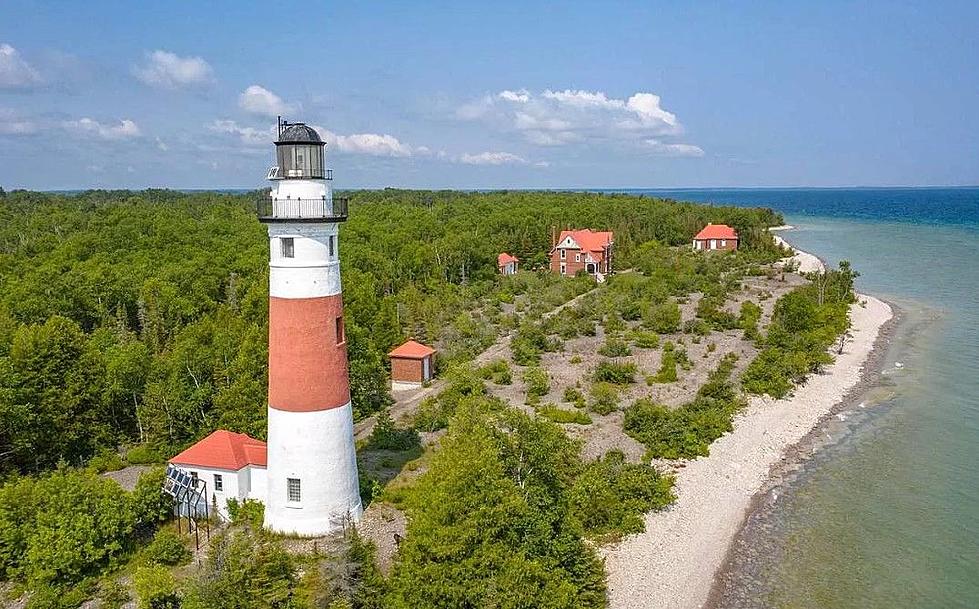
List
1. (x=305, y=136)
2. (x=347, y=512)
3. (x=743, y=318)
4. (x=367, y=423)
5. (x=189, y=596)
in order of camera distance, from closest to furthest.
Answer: (x=189, y=596) < (x=305, y=136) < (x=347, y=512) < (x=367, y=423) < (x=743, y=318)

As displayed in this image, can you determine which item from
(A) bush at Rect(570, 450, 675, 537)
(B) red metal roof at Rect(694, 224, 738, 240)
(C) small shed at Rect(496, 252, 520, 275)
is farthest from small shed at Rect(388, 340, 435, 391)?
(B) red metal roof at Rect(694, 224, 738, 240)

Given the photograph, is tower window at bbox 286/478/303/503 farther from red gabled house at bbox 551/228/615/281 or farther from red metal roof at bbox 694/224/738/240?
red metal roof at bbox 694/224/738/240

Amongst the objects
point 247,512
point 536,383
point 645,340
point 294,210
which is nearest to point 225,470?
point 247,512

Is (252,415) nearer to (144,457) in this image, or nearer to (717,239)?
(144,457)

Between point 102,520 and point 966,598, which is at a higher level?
point 102,520

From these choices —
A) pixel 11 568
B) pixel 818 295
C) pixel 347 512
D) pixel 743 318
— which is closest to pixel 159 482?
pixel 11 568

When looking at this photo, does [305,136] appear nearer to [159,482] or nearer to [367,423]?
[159,482]

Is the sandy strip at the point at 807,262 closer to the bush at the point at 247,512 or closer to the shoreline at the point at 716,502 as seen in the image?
the shoreline at the point at 716,502
